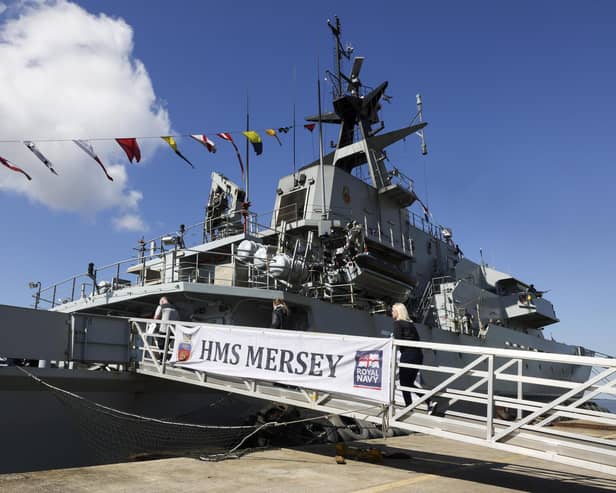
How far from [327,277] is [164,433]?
20.0 feet

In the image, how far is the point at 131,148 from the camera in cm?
1251

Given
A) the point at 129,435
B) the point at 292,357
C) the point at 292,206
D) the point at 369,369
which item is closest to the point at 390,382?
the point at 369,369

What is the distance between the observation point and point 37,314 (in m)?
8.88

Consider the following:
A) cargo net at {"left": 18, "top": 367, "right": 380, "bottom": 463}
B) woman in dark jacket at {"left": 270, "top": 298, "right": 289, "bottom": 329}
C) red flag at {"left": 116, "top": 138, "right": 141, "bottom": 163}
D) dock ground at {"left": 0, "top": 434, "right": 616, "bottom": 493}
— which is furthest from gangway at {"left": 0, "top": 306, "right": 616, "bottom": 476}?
red flag at {"left": 116, "top": 138, "right": 141, "bottom": 163}

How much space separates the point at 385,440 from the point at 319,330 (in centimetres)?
316

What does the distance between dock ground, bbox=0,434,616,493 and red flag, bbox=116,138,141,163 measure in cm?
782

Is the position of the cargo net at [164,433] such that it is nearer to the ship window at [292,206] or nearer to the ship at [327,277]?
the ship at [327,277]

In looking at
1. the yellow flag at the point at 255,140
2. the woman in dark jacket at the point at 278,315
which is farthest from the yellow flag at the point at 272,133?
the woman in dark jacket at the point at 278,315

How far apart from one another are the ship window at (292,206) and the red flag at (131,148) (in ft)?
16.7

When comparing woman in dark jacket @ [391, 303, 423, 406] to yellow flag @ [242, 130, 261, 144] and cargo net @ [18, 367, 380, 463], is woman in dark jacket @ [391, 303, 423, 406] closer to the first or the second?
cargo net @ [18, 367, 380, 463]

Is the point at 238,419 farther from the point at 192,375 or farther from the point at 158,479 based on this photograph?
the point at 158,479

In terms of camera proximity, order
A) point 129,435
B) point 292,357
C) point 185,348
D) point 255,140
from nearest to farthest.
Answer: point 292,357, point 185,348, point 129,435, point 255,140

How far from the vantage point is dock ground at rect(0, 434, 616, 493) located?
5.27 meters

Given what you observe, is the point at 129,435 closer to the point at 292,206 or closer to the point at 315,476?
the point at 315,476
